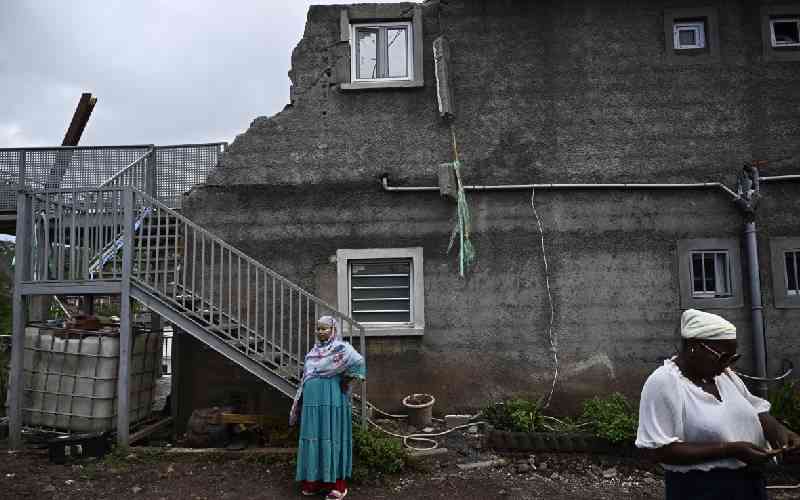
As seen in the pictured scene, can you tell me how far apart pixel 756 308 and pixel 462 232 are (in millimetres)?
3788

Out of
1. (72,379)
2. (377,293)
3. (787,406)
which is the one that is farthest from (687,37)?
(72,379)

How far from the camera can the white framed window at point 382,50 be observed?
323 inches

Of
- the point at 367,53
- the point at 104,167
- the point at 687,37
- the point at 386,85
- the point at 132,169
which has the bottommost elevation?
the point at 132,169

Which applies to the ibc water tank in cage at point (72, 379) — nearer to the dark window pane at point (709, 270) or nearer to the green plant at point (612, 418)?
the green plant at point (612, 418)

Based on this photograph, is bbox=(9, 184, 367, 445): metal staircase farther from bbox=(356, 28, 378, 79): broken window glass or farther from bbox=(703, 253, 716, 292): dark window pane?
bbox=(703, 253, 716, 292): dark window pane

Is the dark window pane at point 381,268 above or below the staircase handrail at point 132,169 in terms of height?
below

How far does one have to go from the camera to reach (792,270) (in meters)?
7.72

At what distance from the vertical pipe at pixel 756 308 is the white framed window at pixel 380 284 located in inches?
164

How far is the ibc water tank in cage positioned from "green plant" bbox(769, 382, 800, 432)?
24.2 ft

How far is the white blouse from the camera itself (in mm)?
2516

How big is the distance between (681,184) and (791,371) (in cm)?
270

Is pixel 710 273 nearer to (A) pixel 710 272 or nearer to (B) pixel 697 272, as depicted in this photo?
(A) pixel 710 272

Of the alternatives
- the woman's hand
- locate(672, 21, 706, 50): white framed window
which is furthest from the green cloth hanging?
the woman's hand

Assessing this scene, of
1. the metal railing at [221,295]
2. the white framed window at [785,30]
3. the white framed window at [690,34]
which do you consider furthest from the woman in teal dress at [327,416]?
the white framed window at [785,30]
